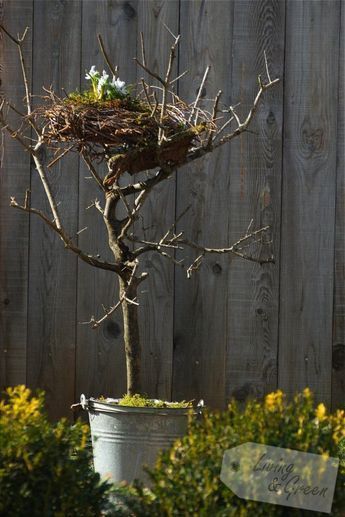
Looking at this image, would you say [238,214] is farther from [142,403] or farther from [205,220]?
[142,403]

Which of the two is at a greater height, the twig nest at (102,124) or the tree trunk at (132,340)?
the twig nest at (102,124)

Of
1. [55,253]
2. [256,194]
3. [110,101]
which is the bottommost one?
[55,253]

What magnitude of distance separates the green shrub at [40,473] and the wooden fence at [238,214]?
1.84 m

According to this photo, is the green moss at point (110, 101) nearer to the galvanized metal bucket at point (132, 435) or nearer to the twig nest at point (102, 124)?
the twig nest at point (102, 124)

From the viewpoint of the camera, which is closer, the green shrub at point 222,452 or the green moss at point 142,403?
the green shrub at point 222,452

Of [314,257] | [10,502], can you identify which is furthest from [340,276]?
[10,502]

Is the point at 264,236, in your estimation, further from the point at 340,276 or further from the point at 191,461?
the point at 191,461

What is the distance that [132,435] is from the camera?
358 centimetres

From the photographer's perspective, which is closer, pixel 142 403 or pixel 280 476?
pixel 280 476

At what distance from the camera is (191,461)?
262 cm

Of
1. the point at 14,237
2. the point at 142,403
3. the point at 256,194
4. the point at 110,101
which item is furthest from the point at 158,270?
the point at 110,101

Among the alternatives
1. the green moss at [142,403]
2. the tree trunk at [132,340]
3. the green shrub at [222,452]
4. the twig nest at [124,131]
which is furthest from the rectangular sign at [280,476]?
the twig nest at [124,131]

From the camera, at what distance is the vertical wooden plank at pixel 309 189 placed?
4.49 metres

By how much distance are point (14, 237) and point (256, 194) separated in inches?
46.7
